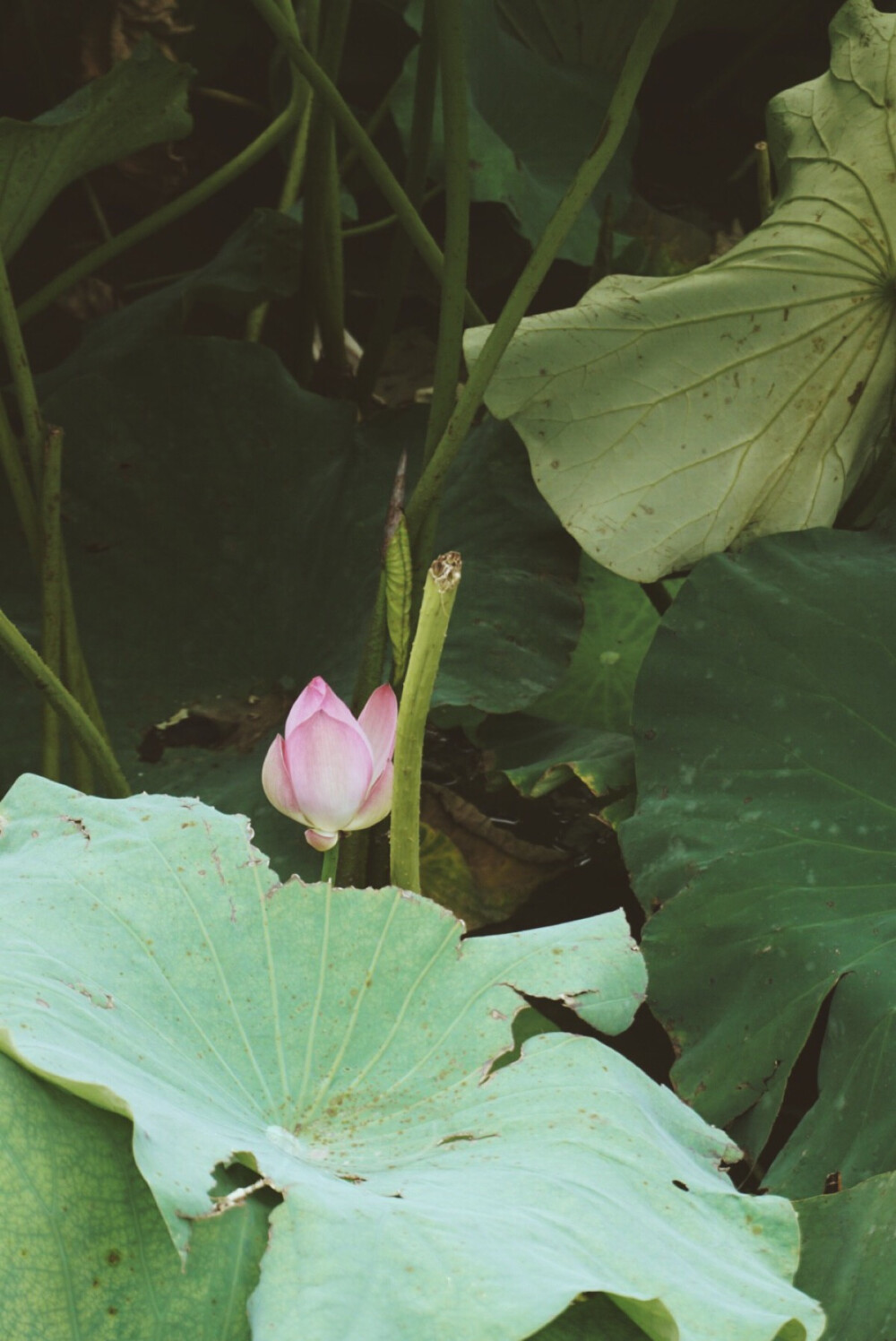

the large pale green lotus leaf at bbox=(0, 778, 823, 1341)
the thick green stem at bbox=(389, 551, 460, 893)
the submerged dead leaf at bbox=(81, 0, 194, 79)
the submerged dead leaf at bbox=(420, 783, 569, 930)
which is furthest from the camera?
the submerged dead leaf at bbox=(81, 0, 194, 79)

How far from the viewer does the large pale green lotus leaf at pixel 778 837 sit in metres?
0.98

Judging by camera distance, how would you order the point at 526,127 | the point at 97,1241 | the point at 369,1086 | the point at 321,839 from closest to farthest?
1. the point at 97,1241
2. the point at 369,1086
3. the point at 321,839
4. the point at 526,127

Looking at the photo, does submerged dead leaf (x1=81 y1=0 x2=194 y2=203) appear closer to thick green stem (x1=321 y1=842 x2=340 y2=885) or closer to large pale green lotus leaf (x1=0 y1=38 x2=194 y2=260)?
large pale green lotus leaf (x1=0 y1=38 x2=194 y2=260)

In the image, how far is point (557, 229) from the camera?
1.12 meters

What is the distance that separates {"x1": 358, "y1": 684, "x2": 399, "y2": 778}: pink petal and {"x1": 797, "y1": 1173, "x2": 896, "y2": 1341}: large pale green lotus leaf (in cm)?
38

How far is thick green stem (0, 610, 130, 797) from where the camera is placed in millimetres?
990

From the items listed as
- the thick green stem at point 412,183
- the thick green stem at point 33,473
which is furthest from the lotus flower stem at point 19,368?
the thick green stem at point 412,183

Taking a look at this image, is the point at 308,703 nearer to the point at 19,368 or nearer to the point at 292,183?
the point at 19,368

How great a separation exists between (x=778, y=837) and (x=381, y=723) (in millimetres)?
446

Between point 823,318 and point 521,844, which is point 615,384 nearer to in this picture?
point 823,318

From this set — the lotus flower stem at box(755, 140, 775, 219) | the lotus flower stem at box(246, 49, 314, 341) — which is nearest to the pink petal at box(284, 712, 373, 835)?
the lotus flower stem at box(755, 140, 775, 219)

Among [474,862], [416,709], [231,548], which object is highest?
[416,709]

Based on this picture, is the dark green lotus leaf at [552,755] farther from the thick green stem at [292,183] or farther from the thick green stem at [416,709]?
the thick green stem at [292,183]

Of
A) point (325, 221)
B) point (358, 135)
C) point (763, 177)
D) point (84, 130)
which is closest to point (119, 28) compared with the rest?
point (325, 221)
